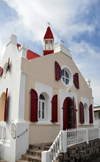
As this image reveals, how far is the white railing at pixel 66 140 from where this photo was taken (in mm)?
5133

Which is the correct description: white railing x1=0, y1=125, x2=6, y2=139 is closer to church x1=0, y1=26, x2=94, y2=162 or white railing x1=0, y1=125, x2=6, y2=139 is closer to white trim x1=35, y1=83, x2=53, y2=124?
church x1=0, y1=26, x2=94, y2=162

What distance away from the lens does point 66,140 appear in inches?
243

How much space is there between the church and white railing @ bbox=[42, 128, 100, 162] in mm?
1348

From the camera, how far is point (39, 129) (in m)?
7.61

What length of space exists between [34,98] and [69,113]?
346 cm

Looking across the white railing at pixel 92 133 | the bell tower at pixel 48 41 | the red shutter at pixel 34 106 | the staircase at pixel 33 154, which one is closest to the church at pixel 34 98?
the red shutter at pixel 34 106

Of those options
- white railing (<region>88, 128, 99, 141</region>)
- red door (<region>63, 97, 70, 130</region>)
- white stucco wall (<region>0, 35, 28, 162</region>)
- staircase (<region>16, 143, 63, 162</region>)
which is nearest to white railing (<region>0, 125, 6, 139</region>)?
white stucco wall (<region>0, 35, 28, 162</region>)

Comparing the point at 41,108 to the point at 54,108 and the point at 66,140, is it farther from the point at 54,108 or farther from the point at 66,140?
the point at 66,140

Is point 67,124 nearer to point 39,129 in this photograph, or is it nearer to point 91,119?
point 39,129

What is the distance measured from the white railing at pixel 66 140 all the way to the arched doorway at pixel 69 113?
138cm

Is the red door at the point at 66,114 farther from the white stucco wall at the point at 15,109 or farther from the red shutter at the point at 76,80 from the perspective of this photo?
the white stucco wall at the point at 15,109

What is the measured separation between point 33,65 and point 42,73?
780mm

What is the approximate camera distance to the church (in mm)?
6802

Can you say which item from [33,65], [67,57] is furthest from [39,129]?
[67,57]
